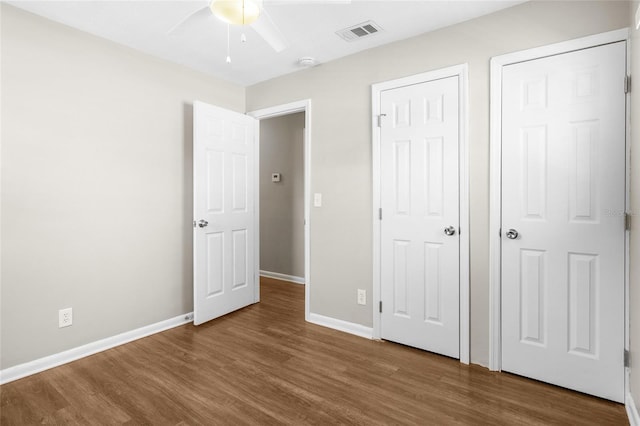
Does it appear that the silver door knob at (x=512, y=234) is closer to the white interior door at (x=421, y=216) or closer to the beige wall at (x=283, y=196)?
the white interior door at (x=421, y=216)

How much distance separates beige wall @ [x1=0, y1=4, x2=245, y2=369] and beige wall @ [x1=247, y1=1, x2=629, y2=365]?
1219mm

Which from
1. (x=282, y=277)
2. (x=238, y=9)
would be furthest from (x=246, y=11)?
(x=282, y=277)

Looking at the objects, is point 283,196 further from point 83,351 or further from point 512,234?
point 512,234

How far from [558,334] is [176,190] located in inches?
129

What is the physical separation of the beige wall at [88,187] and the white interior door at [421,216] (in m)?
1.97

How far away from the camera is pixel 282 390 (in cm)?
216

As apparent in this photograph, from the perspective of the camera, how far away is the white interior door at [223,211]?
324 cm

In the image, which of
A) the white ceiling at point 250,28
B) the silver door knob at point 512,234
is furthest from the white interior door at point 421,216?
the white ceiling at point 250,28

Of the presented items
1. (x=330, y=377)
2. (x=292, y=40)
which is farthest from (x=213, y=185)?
(x=330, y=377)

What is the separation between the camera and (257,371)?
7.86 feet

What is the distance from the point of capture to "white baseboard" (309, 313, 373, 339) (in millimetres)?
3018

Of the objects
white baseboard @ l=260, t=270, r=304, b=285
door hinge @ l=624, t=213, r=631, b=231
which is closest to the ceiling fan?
door hinge @ l=624, t=213, r=631, b=231

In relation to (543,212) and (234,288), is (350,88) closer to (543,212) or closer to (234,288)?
(543,212)

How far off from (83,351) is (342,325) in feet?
6.88
